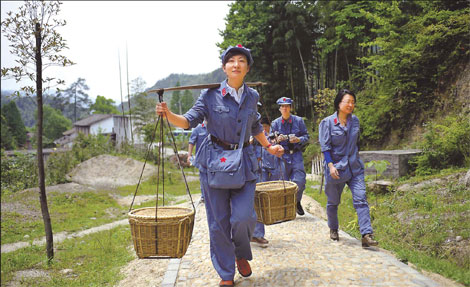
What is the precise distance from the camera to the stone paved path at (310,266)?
3.87 meters

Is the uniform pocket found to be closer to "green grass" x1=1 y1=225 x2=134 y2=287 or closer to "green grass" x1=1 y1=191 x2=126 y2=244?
"green grass" x1=1 y1=225 x2=134 y2=287

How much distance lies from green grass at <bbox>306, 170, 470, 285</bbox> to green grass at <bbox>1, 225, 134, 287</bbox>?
376 cm

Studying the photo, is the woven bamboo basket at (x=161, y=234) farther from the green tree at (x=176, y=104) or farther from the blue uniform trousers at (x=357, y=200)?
the green tree at (x=176, y=104)

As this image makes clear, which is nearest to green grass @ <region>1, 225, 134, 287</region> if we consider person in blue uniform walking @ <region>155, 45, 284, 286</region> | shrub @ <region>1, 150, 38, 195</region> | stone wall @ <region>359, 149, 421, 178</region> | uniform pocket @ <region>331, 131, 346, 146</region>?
person in blue uniform walking @ <region>155, 45, 284, 286</region>

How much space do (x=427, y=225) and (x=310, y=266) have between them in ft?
6.38

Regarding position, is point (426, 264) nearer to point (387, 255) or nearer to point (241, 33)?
point (387, 255)

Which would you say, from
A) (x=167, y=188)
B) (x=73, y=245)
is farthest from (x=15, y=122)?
(x=73, y=245)

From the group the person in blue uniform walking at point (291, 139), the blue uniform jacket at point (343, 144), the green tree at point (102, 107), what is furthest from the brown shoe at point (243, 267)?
the green tree at point (102, 107)

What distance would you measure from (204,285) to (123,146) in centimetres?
2228

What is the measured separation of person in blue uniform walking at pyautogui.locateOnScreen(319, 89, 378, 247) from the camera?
5102 mm

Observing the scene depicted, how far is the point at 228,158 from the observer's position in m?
3.58

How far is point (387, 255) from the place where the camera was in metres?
4.61

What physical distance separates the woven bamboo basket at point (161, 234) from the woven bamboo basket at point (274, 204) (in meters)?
1.04

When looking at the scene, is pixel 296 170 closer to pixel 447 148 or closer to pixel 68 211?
pixel 447 148
